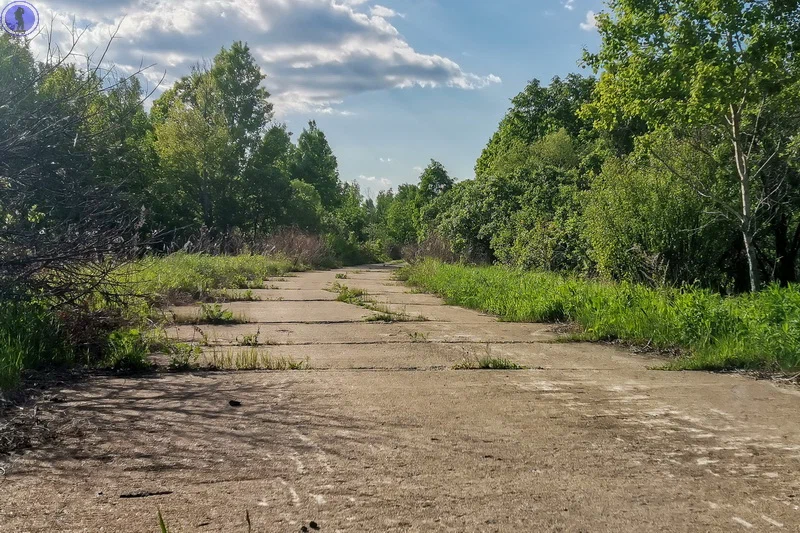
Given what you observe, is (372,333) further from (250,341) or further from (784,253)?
(784,253)

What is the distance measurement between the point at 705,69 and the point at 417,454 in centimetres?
865

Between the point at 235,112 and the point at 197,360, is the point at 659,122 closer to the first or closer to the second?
the point at 197,360

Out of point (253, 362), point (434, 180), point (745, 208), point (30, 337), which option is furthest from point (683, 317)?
point (434, 180)

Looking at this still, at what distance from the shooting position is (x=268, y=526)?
2664 mm

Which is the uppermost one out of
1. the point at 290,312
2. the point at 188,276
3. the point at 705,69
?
the point at 705,69

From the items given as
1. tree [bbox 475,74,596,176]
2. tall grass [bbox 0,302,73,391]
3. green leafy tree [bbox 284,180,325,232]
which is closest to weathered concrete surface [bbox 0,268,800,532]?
tall grass [bbox 0,302,73,391]

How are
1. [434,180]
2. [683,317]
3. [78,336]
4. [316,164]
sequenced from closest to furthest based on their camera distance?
[78,336]
[683,317]
[434,180]
[316,164]

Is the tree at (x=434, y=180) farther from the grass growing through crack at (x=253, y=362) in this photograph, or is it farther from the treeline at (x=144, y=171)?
the grass growing through crack at (x=253, y=362)

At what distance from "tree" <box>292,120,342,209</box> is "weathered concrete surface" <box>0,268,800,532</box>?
60.4 m

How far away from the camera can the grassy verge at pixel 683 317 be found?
631cm

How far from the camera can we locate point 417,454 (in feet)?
11.7

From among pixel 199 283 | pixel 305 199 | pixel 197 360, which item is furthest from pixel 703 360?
pixel 305 199

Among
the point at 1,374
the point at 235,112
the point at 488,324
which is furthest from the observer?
the point at 235,112

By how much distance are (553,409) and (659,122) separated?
8714mm
